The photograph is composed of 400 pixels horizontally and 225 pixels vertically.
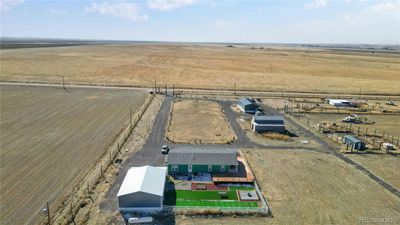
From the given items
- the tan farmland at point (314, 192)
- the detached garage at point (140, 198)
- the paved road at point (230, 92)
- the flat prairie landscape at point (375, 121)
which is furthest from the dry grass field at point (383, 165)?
the paved road at point (230, 92)

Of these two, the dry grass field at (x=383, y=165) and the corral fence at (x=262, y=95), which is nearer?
the dry grass field at (x=383, y=165)

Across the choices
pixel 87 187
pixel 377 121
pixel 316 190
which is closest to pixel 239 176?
pixel 316 190

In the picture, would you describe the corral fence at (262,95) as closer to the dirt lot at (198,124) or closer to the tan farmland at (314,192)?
the dirt lot at (198,124)

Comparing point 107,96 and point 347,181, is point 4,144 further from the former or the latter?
point 347,181

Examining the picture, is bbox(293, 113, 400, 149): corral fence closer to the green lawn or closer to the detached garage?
the green lawn

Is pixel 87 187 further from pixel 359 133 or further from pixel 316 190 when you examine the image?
pixel 359 133

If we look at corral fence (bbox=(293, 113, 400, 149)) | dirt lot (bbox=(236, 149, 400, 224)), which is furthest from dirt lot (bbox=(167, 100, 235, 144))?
corral fence (bbox=(293, 113, 400, 149))
